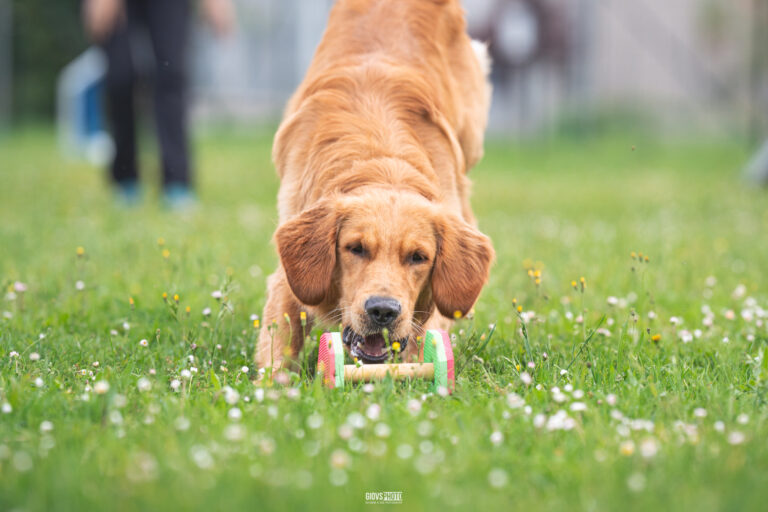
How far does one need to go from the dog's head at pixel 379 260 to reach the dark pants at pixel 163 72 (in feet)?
13.6

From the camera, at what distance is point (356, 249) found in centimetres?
326

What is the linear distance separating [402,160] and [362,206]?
46cm

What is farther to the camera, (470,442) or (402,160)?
(402,160)

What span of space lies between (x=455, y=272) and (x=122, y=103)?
510 centimetres

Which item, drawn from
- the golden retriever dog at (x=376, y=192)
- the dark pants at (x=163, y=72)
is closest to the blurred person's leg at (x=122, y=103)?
the dark pants at (x=163, y=72)

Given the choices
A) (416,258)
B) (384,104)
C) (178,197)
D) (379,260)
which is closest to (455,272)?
(416,258)

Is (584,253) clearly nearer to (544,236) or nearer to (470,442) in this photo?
(544,236)

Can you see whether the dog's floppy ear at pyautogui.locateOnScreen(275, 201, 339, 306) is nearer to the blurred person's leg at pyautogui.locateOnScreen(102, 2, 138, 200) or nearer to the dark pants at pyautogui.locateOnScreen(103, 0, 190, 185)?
the dark pants at pyautogui.locateOnScreen(103, 0, 190, 185)

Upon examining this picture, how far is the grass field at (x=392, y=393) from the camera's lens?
1951 mm

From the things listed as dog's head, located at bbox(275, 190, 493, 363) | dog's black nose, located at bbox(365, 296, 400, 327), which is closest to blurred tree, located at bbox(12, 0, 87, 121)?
dog's head, located at bbox(275, 190, 493, 363)

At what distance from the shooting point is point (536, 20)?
58.1 feet

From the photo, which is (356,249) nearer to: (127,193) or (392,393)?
(392,393)

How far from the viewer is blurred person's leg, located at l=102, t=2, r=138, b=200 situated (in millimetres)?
7230

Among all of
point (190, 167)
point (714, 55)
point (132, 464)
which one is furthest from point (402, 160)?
point (714, 55)
